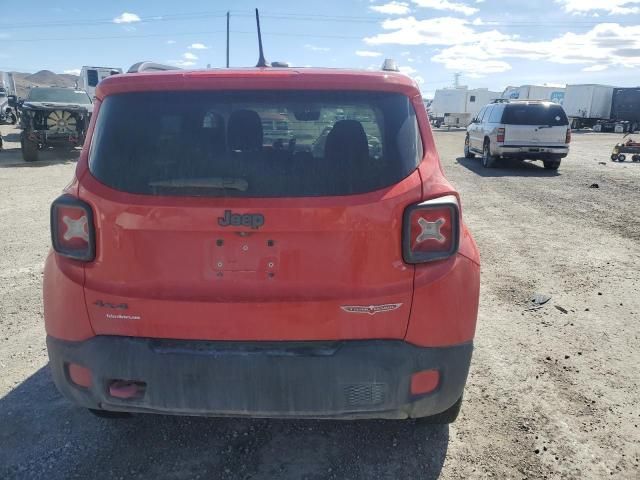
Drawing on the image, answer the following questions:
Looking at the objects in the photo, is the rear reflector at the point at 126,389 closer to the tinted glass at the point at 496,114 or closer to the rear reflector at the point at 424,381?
the rear reflector at the point at 424,381

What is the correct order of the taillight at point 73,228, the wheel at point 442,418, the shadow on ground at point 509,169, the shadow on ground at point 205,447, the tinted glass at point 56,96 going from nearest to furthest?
the taillight at point 73,228 → the shadow on ground at point 205,447 → the wheel at point 442,418 → the shadow on ground at point 509,169 → the tinted glass at point 56,96

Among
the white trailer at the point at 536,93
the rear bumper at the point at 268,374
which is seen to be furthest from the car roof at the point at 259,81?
the white trailer at the point at 536,93

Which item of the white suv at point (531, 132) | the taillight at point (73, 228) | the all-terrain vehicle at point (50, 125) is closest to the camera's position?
the taillight at point (73, 228)

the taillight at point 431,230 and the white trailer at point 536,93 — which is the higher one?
the white trailer at point 536,93

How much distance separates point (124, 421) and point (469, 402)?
2.11 metres

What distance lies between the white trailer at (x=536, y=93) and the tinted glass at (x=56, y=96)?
39.9 m

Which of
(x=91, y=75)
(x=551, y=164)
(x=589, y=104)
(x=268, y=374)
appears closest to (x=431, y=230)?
(x=268, y=374)

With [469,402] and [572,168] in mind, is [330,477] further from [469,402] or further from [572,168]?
[572,168]

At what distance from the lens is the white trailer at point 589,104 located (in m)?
43.7

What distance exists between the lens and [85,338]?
2.35 meters

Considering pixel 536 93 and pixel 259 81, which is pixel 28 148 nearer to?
pixel 259 81

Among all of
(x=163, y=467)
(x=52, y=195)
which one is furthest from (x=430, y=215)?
(x=52, y=195)

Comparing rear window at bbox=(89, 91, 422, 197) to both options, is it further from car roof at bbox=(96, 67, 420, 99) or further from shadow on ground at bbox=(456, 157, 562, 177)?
shadow on ground at bbox=(456, 157, 562, 177)

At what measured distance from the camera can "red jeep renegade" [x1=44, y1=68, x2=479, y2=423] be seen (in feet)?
7.30
